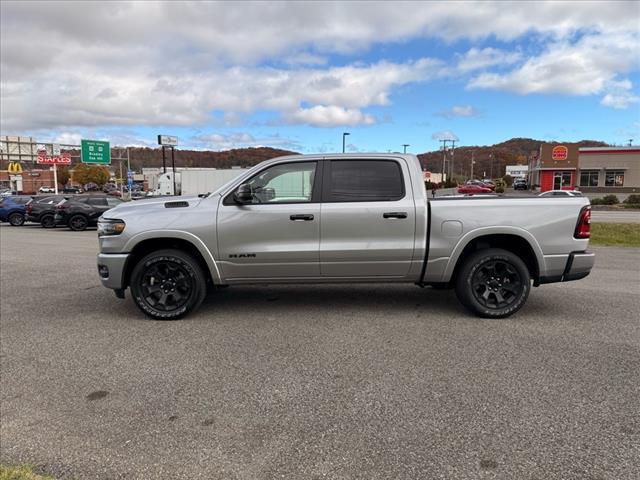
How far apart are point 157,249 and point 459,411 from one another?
153 inches

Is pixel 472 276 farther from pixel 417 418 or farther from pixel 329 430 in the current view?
pixel 329 430

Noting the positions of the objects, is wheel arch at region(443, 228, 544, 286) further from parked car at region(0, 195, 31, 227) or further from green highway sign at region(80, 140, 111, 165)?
green highway sign at region(80, 140, 111, 165)

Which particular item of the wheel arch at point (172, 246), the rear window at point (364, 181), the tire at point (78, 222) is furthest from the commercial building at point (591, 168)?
the wheel arch at point (172, 246)

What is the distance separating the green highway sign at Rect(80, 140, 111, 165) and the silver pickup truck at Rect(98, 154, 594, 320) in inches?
1904

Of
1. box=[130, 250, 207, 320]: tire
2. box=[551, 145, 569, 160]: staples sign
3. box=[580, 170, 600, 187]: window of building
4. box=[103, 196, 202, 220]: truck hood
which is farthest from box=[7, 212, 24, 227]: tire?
box=[580, 170, 600, 187]: window of building

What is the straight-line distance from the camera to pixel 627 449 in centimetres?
288

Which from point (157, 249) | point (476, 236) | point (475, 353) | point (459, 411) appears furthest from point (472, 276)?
point (157, 249)

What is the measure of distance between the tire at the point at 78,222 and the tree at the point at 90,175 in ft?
333

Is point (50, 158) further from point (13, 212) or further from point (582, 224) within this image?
point (582, 224)

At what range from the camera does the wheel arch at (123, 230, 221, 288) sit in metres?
5.50

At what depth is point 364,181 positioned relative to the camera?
5605 millimetres

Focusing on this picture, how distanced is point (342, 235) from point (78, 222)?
748 inches

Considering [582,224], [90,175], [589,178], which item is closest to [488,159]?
[589,178]

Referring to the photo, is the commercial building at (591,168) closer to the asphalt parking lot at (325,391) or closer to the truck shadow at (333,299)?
the truck shadow at (333,299)
